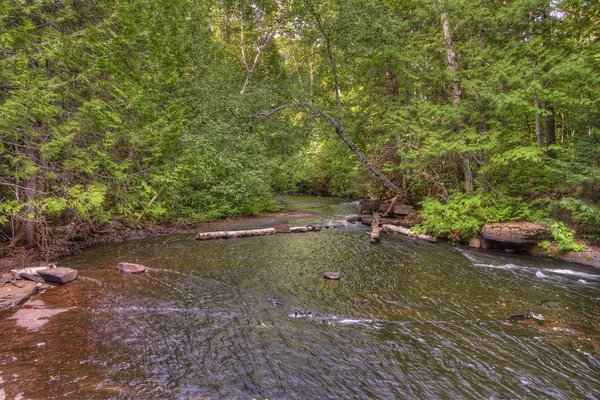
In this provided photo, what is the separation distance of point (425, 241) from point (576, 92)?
584cm

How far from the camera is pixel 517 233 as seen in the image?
915 centimetres

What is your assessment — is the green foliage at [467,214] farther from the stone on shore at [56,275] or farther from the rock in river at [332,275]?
the stone on shore at [56,275]

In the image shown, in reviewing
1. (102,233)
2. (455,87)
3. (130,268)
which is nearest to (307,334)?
(130,268)

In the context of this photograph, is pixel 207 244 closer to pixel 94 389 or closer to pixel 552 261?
pixel 94 389

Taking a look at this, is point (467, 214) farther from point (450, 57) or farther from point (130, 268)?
point (130, 268)

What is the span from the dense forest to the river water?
2457 millimetres

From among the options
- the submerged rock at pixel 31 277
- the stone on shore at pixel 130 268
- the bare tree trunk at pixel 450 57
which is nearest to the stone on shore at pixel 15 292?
the submerged rock at pixel 31 277

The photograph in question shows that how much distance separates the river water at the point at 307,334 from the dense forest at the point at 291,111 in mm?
2457

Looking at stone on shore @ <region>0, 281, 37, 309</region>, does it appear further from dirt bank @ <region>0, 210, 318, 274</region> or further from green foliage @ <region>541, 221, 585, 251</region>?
green foliage @ <region>541, 221, 585, 251</region>

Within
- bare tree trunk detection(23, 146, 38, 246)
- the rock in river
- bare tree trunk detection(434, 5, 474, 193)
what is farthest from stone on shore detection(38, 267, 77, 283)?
bare tree trunk detection(434, 5, 474, 193)

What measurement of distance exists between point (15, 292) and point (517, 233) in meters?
11.8

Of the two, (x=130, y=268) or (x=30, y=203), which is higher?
(x=30, y=203)

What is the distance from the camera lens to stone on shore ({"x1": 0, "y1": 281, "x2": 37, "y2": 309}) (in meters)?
4.96

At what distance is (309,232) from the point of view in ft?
40.9
